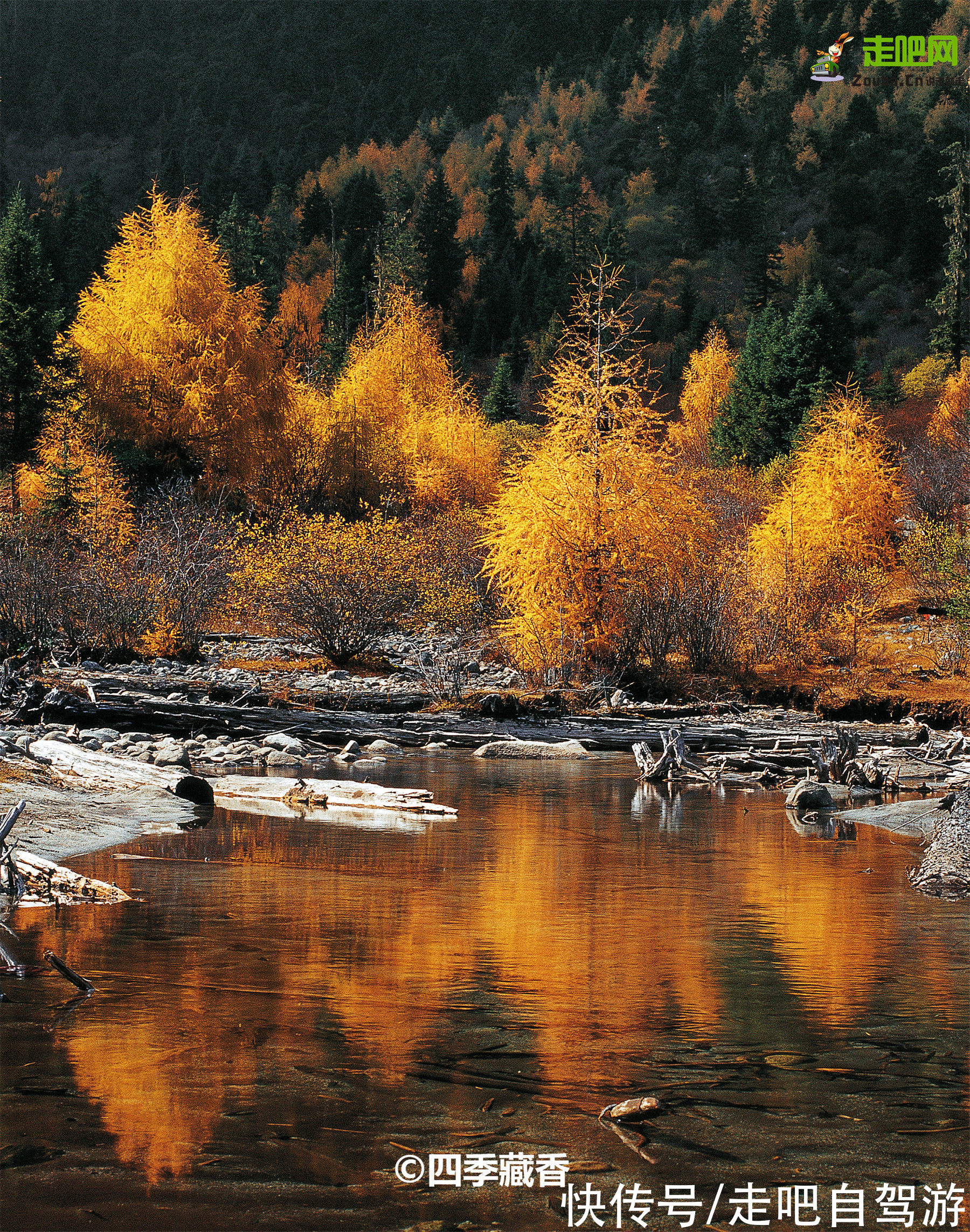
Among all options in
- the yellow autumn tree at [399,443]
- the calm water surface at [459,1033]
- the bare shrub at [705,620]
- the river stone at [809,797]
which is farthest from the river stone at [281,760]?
the yellow autumn tree at [399,443]

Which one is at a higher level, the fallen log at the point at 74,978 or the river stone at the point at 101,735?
the fallen log at the point at 74,978

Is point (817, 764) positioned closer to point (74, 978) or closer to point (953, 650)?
point (74, 978)

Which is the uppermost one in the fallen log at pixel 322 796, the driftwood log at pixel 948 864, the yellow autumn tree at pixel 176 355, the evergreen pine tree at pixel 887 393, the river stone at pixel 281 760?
the evergreen pine tree at pixel 887 393

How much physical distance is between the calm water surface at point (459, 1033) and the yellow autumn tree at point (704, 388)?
61.4 m

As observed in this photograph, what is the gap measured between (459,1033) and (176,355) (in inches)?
1385

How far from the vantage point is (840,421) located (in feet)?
134

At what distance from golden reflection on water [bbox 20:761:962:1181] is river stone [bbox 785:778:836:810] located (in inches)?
62.4

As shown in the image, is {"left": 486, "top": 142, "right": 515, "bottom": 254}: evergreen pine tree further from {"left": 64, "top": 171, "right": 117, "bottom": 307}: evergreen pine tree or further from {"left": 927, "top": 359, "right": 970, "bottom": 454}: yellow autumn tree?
{"left": 927, "top": 359, "right": 970, "bottom": 454}: yellow autumn tree

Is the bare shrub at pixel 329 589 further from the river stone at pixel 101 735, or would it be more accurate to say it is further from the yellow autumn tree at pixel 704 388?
the yellow autumn tree at pixel 704 388

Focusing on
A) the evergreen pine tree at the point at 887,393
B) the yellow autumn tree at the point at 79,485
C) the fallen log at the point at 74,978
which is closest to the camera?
the fallen log at the point at 74,978

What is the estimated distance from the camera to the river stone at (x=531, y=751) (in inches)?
760

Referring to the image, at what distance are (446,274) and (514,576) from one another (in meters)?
81.6

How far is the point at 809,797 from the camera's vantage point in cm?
1455

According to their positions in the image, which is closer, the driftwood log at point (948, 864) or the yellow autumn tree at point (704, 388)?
the driftwood log at point (948, 864)
